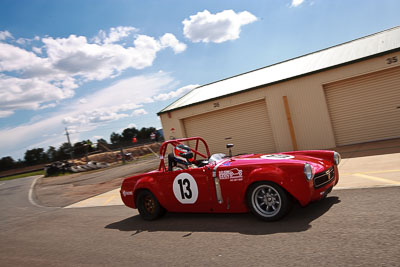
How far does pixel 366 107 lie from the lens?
1174 cm

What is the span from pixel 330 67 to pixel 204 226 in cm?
941

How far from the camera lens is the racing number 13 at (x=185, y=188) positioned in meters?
5.26

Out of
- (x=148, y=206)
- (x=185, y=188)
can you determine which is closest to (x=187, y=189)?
(x=185, y=188)

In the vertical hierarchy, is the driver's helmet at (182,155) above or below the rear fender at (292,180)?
above

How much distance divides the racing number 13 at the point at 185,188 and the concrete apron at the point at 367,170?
2.89 m

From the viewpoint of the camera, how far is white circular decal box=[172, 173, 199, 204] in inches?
204

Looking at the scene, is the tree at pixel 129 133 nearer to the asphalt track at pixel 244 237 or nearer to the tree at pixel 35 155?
the tree at pixel 35 155

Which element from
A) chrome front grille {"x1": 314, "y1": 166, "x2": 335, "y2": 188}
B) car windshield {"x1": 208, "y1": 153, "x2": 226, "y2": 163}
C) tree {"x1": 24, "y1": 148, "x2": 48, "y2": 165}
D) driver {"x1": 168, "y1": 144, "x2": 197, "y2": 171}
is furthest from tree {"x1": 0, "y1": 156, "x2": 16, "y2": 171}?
chrome front grille {"x1": 314, "y1": 166, "x2": 335, "y2": 188}

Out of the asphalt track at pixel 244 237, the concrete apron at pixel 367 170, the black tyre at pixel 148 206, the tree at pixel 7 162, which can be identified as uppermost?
the tree at pixel 7 162

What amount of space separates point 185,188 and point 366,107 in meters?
9.42

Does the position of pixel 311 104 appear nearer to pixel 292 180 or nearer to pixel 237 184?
pixel 237 184

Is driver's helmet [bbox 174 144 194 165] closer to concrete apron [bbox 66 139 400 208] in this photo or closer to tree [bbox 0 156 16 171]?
concrete apron [bbox 66 139 400 208]

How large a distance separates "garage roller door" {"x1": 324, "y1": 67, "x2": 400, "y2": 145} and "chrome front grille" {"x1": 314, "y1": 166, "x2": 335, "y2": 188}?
8200 mm

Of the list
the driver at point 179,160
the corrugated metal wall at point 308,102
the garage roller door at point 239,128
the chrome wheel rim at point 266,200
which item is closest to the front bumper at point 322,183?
the chrome wheel rim at point 266,200
